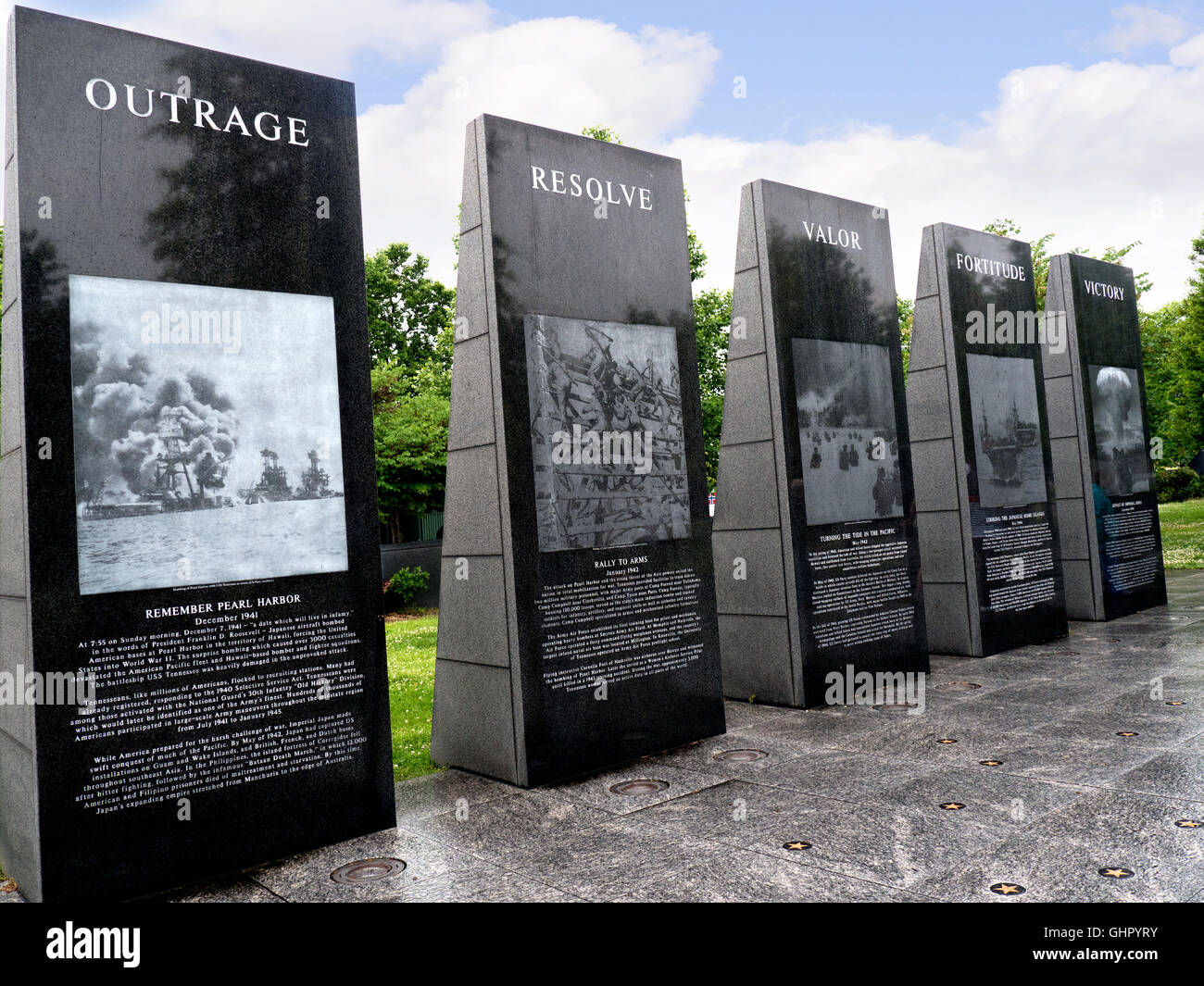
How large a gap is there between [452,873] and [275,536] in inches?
91.9

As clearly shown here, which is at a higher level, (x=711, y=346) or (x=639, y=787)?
(x=711, y=346)

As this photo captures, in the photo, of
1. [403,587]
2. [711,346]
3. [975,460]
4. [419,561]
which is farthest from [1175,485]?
[975,460]

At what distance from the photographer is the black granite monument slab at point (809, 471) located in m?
9.59

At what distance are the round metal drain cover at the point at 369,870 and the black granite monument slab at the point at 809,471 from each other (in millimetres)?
4977

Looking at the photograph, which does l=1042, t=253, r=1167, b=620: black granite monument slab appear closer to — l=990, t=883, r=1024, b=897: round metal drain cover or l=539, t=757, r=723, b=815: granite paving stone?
l=539, t=757, r=723, b=815: granite paving stone

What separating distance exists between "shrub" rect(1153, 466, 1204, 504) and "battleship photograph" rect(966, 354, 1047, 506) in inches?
1365

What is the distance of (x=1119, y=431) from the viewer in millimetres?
14703

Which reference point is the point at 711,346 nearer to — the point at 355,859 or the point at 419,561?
the point at 419,561

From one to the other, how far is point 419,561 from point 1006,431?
1465 cm

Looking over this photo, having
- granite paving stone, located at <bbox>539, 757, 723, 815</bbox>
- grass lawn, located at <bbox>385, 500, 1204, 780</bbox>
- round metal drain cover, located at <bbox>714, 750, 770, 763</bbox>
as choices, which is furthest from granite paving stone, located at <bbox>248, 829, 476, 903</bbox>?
round metal drain cover, located at <bbox>714, 750, 770, 763</bbox>

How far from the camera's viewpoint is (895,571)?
10.6m

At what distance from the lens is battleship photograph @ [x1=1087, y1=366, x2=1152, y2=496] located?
1433cm

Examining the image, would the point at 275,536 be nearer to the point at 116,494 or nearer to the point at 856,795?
the point at 116,494
